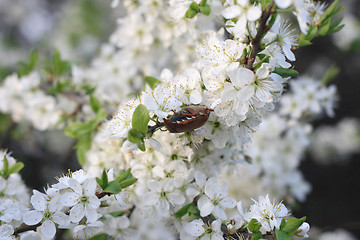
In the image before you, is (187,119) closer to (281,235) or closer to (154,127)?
(154,127)

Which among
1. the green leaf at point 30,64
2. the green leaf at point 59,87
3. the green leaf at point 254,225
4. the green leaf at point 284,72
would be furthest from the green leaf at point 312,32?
the green leaf at point 30,64

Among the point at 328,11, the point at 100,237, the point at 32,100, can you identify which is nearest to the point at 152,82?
the point at 100,237

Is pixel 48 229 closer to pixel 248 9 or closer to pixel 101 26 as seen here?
pixel 248 9

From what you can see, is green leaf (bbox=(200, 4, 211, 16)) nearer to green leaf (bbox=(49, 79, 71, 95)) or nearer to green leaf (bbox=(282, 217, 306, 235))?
green leaf (bbox=(282, 217, 306, 235))

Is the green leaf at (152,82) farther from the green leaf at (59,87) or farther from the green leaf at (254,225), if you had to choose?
the green leaf at (59,87)

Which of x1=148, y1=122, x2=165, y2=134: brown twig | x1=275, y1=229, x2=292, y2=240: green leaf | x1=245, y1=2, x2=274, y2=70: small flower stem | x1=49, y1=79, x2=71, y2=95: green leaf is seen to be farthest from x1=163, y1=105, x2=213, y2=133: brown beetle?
x1=49, y1=79, x2=71, y2=95: green leaf

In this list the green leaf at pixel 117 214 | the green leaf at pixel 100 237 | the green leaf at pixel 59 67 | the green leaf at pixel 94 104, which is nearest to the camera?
the green leaf at pixel 100 237
